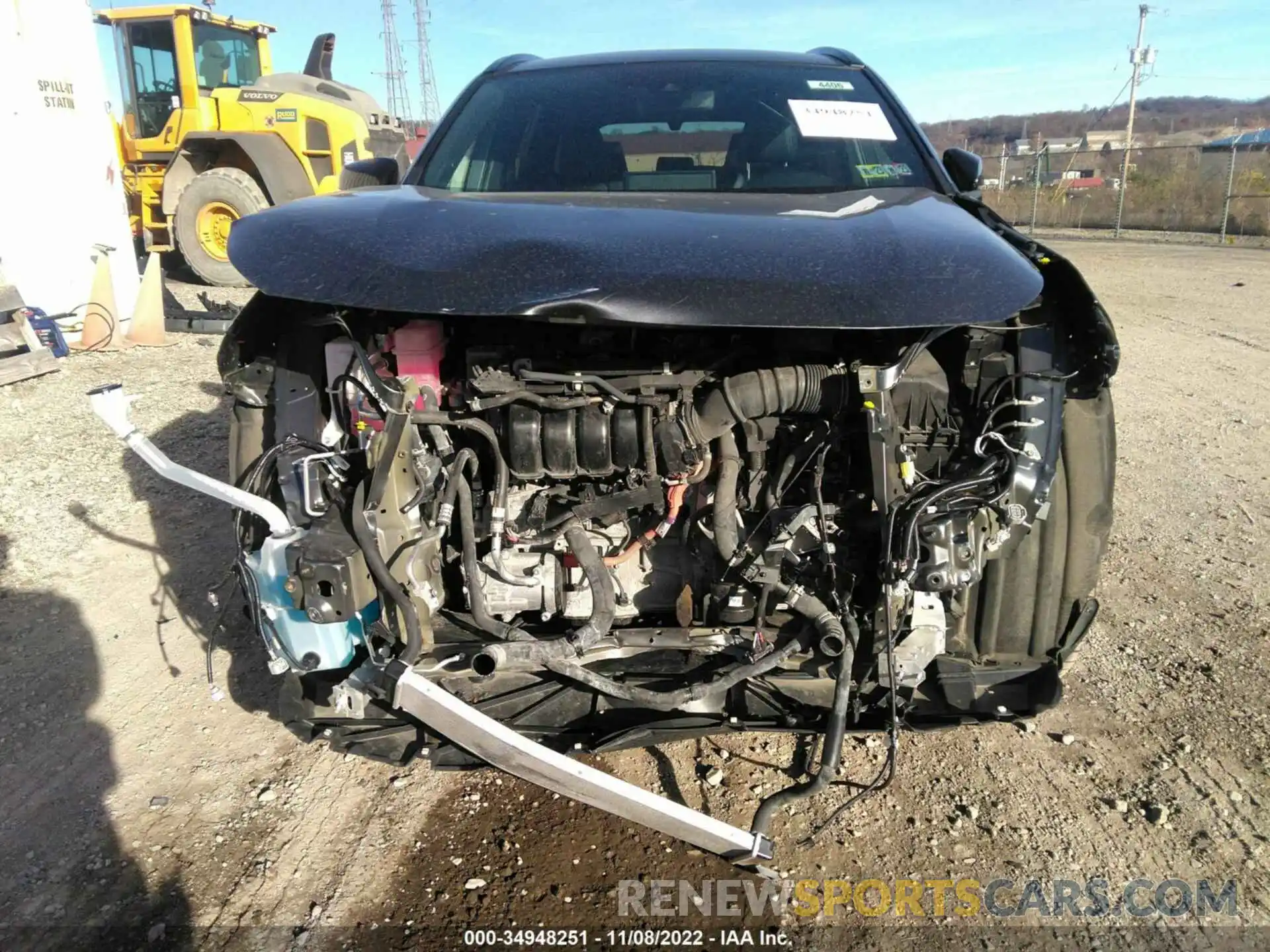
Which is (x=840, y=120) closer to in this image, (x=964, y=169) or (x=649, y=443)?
(x=964, y=169)

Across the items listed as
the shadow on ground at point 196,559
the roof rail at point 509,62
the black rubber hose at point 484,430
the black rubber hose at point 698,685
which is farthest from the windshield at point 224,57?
the black rubber hose at point 698,685

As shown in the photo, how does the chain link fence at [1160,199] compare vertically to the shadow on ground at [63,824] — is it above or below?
above

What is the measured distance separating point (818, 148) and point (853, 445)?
133cm

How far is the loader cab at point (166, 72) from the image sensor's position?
10156 mm

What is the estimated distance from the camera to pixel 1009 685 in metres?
2.23

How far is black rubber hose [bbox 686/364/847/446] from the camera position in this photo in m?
2.08

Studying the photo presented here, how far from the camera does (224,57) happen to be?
36.2 feet

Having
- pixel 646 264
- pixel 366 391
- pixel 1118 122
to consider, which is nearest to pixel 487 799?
pixel 366 391

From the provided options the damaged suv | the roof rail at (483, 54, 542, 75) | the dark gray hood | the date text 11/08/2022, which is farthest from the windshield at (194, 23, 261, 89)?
the date text 11/08/2022

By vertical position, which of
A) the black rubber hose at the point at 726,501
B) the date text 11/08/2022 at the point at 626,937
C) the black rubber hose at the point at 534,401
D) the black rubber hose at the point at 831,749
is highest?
the black rubber hose at the point at 534,401

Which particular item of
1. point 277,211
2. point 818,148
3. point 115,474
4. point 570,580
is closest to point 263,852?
point 570,580

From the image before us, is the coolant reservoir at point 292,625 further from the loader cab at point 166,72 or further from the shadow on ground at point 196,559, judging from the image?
the loader cab at point 166,72

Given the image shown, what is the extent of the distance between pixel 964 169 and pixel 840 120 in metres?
0.45

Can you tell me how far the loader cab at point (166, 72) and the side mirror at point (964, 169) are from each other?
10.1 metres
